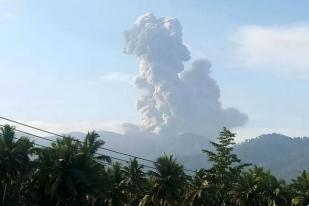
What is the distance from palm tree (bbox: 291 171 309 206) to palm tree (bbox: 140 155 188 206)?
727 inches

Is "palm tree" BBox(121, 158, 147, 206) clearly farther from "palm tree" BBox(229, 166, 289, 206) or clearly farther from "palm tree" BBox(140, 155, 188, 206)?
"palm tree" BBox(229, 166, 289, 206)

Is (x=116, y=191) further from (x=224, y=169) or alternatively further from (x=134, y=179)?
(x=224, y=169)

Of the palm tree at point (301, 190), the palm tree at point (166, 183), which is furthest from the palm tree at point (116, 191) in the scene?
the palm tree at point (301, 190)

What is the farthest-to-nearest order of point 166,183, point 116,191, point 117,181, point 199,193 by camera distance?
1. point 117,181
2. point 116,191
3. point 199,193
4. point 166,183

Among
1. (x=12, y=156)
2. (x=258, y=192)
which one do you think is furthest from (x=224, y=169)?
(x=12, y=156)

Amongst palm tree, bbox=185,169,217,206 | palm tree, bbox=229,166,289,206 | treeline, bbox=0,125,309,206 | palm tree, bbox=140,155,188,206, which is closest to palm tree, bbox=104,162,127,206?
treeline, bbox=0,125,309,206

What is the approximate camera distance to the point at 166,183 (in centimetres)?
7481

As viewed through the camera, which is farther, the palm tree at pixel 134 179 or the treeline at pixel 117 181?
the palm tree at pixel 134 179

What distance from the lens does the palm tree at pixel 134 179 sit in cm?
7750

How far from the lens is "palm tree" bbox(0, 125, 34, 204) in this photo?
6862 centimetres

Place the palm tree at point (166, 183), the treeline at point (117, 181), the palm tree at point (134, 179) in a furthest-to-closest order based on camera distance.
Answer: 1. the palm tree at point (134, 179)
2. the palm tree at point (166, 183)
3. the treeline at point (117, 181)

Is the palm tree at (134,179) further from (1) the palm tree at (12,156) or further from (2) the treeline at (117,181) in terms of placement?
(1) the palm tree at (12,156)

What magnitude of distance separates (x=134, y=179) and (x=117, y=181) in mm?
2521

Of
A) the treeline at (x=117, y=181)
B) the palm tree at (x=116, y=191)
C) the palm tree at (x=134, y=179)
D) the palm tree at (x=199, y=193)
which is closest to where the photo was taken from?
the treeline at (x=117, y=181)
